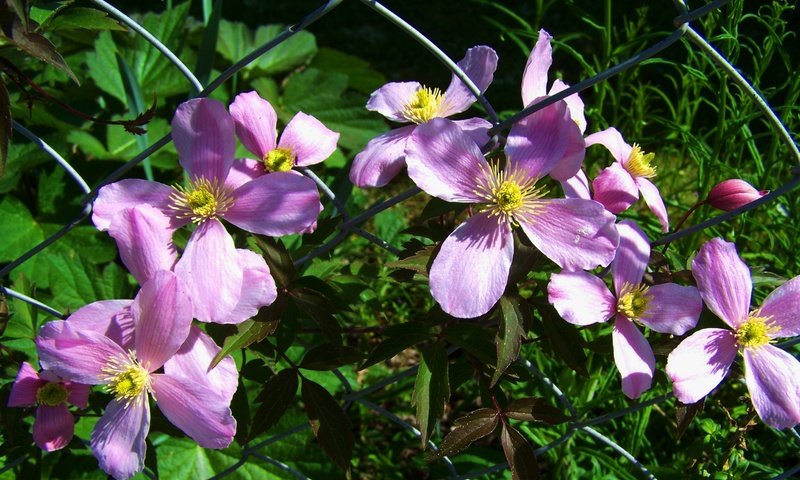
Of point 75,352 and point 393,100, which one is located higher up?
point 393,100

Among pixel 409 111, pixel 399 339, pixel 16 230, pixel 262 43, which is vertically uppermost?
pixel 409 111

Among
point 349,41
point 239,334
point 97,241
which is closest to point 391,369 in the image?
point 97,241

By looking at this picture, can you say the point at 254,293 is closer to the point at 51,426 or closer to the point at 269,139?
the point at 269,139

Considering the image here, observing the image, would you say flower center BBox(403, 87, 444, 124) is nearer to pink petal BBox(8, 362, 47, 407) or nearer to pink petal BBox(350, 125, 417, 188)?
pink petal BBox(350, 125, 417, 188)

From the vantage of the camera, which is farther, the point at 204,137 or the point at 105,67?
the point at 105,67

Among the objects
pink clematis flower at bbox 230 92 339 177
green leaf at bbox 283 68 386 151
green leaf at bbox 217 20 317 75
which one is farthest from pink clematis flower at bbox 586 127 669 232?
green leaf at bbox 217 20 317 75

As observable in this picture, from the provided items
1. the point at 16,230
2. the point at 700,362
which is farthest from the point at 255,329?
the point at 16,230

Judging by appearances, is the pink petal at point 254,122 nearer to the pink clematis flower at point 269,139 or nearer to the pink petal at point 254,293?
the pink clematis flower at point 269,139
